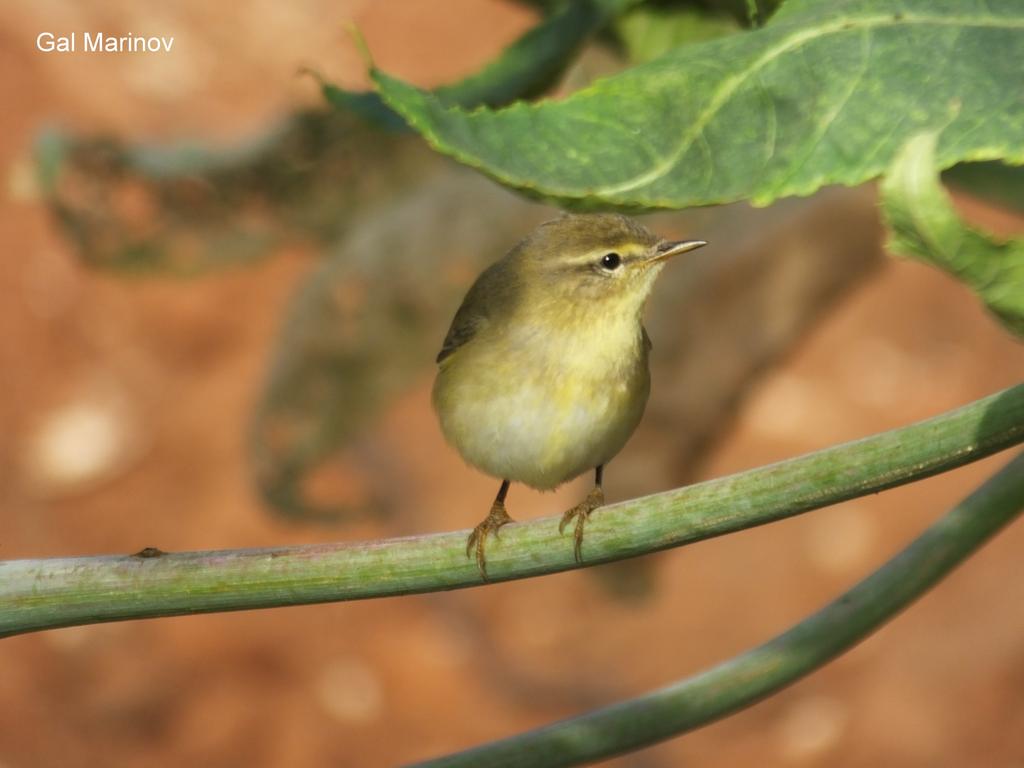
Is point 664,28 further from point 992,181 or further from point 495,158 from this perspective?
point 495,158

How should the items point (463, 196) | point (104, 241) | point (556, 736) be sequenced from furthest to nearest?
point (104, 241) → point (463, 196) → point (556, 736)

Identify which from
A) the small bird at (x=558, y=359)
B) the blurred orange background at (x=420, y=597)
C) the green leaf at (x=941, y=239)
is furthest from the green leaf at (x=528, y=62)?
the blurred orange background at (x=420, y=597)

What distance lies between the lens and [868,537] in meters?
4.70

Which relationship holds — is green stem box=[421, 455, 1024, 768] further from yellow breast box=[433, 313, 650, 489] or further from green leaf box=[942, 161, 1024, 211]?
yellow breast box=[433, 313, 650, 489]

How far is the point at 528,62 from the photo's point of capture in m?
1.52

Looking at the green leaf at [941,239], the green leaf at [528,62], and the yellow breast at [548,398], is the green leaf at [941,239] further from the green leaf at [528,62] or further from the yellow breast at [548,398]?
the yellow breast at [548,398]

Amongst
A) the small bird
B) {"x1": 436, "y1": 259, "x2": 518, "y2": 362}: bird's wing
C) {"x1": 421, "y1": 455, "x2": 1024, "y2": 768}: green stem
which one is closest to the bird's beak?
the small bird

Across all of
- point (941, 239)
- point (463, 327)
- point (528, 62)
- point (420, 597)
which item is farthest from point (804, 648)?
point (420, 597)

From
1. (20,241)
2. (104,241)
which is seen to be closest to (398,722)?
(104,241)

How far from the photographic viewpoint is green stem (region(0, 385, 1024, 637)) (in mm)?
954

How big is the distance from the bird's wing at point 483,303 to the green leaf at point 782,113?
3.18ft

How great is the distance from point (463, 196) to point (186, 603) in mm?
1837

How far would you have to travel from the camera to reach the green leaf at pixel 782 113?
3.18 feet

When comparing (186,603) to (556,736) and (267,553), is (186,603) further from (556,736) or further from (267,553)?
(556,736)
